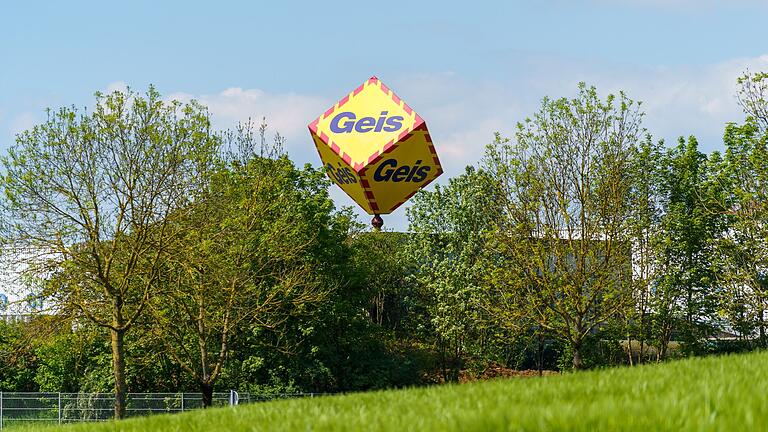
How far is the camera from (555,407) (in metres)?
6.02

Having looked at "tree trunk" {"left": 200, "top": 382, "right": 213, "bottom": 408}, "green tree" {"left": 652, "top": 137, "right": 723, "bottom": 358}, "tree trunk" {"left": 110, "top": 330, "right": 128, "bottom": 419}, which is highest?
"green tree" {"left": 652, "top": 137, "right": 723, "bottom": 358}

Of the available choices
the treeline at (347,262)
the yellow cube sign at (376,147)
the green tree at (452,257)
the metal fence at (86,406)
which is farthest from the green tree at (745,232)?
the metal fence at (86,406)

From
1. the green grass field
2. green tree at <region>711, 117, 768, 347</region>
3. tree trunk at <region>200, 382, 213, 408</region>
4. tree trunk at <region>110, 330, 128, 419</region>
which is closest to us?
the green grass field

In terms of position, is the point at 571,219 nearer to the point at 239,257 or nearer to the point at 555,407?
the point at 239,257

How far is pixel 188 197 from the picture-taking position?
2236 cm

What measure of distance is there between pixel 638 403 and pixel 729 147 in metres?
27.6

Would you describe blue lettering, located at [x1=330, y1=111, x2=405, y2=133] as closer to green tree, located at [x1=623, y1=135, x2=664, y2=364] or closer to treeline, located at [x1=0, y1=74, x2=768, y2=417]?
treeline, located at [x1=0, y1=74, x2=768, y2=417]

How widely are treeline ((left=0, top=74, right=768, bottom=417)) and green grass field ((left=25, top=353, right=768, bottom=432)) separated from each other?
43.2 feet

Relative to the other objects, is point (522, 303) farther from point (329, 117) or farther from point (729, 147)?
point (329, 117)

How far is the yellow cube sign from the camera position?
17938 millimetres

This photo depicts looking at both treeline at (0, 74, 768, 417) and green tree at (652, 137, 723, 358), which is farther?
green tree at (652, 137, 723, 358)

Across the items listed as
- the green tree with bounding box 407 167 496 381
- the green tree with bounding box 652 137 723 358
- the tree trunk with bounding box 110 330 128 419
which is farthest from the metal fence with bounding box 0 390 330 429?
the green tree with bounding box 652 137 723 358

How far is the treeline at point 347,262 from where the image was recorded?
21625 millimetres

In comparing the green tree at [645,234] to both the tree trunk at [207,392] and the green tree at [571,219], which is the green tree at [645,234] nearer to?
the green tree at [571,219]
